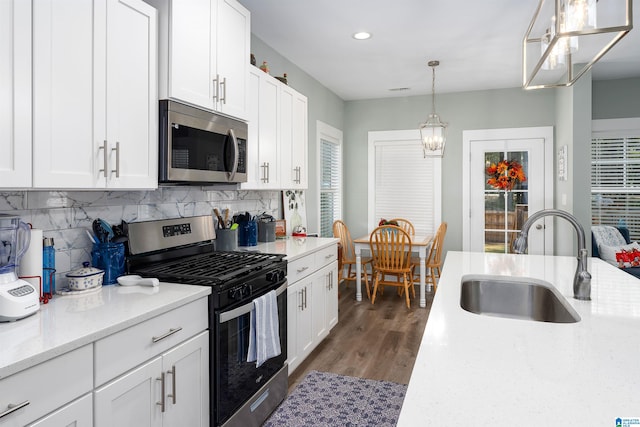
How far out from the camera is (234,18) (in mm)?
2455

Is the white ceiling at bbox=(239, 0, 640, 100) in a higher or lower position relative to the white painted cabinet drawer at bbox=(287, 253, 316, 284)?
higher

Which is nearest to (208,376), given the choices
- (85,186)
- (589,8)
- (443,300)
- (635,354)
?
(85,186)

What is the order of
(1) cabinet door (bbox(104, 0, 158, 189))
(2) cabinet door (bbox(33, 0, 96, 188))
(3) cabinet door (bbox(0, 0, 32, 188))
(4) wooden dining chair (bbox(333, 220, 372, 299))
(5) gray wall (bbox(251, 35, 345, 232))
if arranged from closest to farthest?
(3) cabinet door (bbox(0, 0, 32, 188)) → (2) cabinet door (bbox(33, 0, 96, 188)) → (1) cabinet door (bbox(104, 0, 158, 189)) → (5) gray wall (bbox(251, 35, 345, 232)) → (4) wooden dining chair (bbox(333, 220, 372, 299))

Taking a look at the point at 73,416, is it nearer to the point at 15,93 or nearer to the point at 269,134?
the point at 15,93

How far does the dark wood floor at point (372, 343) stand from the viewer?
9.90 feet

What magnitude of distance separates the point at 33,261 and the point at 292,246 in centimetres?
188

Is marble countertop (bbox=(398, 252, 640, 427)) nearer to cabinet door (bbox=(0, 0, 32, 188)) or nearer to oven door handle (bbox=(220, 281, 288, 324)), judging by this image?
oven door handle (bbox=(220, 281, 288, 324))

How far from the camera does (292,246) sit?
320 cm

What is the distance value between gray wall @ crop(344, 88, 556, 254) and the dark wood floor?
1.42 metres

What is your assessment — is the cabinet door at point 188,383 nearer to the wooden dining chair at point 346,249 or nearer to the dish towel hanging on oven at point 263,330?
the dish towel hanging on oven at point 263,330

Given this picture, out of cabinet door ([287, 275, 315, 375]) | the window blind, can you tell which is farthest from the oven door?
the window blind

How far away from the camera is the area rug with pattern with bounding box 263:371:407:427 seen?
7.77 feet

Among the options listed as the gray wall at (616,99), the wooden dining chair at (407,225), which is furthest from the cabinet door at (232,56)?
the gray wall at (616,99)

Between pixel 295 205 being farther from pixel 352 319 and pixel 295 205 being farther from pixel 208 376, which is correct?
pixel 208 376
